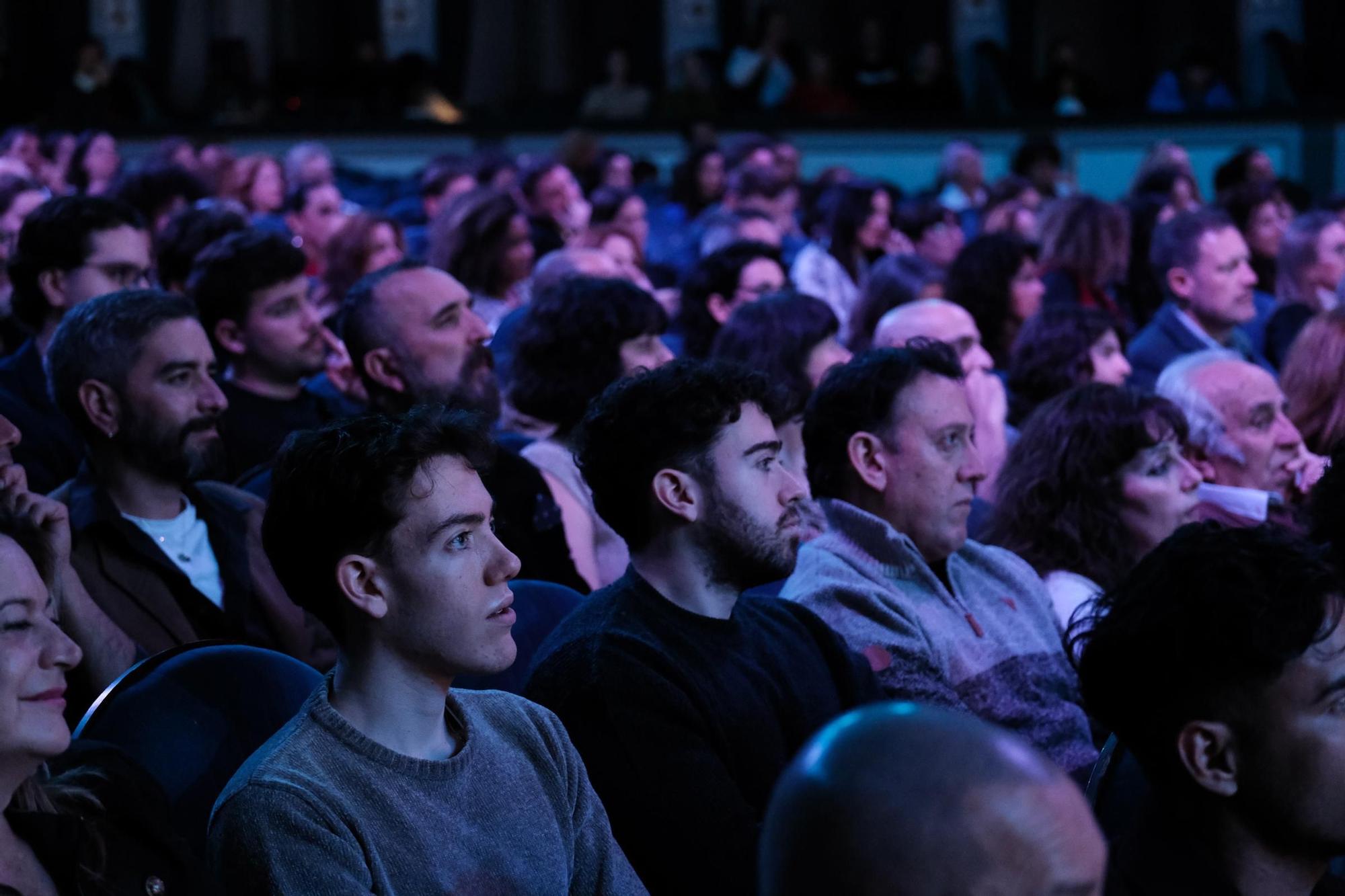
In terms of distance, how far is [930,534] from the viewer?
2988 mm

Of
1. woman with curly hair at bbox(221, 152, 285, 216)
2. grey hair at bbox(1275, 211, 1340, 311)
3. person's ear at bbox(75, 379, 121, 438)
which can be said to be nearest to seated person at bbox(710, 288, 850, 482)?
person's ear at bbox(75, 379, 121, 438)

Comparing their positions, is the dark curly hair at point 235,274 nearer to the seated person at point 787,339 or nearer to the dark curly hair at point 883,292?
the seated person at point 787,339

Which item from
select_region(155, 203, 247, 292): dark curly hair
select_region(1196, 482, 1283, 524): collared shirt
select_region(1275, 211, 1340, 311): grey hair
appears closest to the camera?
select_region(1196, 482, 1283, 524): collared shirt

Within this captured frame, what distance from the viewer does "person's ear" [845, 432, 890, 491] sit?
3.01 meters

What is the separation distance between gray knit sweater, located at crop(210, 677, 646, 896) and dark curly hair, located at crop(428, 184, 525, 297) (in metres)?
3.67

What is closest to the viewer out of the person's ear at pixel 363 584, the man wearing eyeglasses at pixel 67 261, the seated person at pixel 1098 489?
the person's ear at pixel 363 584

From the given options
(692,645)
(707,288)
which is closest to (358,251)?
(707,288)

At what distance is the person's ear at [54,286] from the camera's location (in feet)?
13.1

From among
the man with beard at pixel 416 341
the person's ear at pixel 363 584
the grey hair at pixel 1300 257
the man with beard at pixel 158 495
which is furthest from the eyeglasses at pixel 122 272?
the grey hair at pixel 1300 257

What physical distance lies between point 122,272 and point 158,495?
3.89 feet

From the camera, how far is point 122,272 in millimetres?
4070

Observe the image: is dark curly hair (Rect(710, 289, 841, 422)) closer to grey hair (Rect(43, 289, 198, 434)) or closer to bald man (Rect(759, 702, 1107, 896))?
grey hair (Rect(43, 289, 198, 434))

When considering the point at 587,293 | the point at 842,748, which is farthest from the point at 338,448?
the point at 587,293

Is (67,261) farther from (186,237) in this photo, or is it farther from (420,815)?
(420,815)
